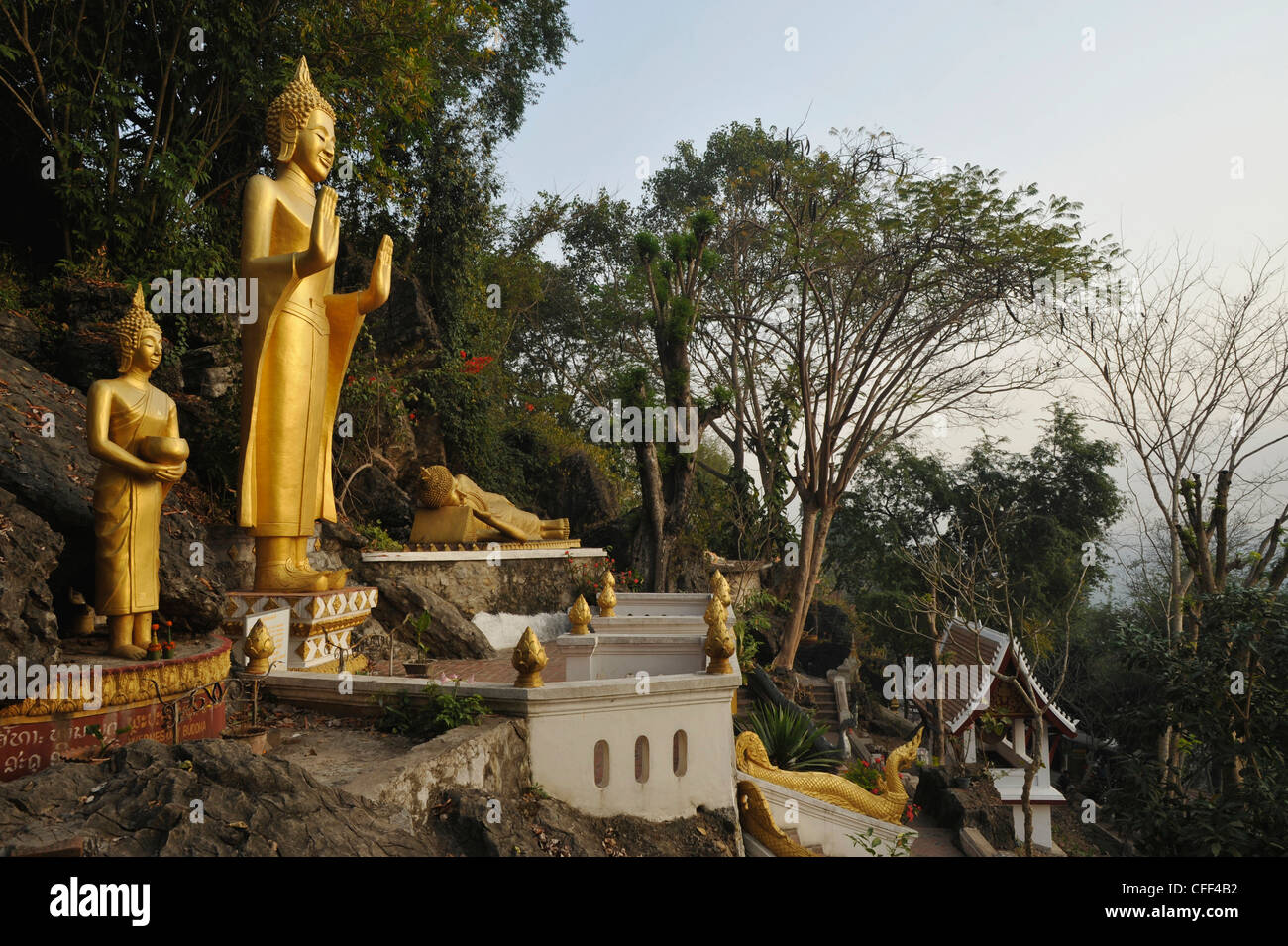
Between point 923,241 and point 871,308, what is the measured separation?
214 centimetres

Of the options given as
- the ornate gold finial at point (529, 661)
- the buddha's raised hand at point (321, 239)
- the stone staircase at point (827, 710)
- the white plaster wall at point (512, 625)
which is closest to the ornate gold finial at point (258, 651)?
the ornate gold finial at point (529, 661)

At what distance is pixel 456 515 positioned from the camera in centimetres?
1277

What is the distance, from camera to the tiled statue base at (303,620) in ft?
25.4

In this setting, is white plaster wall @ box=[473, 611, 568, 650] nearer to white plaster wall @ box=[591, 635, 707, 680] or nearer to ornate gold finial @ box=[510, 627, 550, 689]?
white plaster wall @ box=[591, 635, 707, 680]

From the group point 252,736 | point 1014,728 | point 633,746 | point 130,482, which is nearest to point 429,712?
point 252,736

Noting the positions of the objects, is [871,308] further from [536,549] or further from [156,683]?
[156,683]

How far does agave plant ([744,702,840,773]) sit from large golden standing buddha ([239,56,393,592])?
539 cm

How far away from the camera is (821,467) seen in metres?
15.2

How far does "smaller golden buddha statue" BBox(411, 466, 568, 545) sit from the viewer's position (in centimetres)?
1274

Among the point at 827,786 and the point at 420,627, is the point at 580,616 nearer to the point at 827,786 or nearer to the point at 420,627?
the point at 420,627

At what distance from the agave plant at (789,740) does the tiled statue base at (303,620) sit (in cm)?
507

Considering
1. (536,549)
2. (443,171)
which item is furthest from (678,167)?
(536,549)

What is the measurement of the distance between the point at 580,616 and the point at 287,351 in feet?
13.8

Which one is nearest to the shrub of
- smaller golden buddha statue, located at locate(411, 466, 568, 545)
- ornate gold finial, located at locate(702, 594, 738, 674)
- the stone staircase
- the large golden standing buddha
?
ornate gold finial, located at locate(702, 594, 738, 674)
